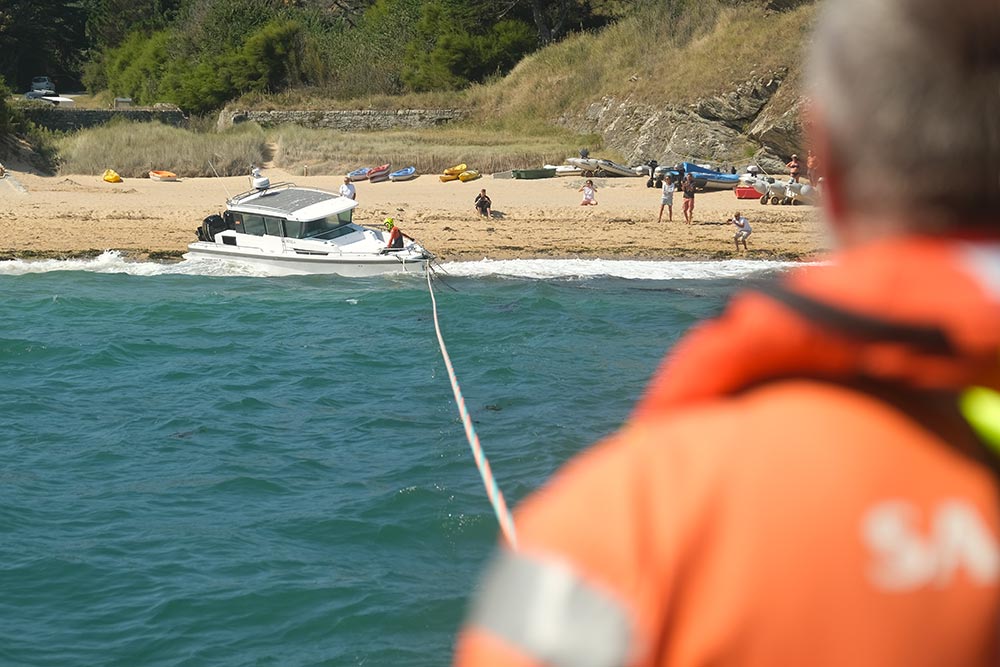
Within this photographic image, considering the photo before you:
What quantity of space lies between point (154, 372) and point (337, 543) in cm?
876

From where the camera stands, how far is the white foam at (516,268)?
2686 centimetres

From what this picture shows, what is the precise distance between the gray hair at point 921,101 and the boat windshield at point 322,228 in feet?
83.0

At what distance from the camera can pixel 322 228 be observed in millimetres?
26391

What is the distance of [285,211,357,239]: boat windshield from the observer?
26062 millimetres

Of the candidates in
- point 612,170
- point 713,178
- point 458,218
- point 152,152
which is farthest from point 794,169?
point 152,152

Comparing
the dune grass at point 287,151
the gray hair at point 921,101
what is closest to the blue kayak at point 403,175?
the dune grass at point 287,151

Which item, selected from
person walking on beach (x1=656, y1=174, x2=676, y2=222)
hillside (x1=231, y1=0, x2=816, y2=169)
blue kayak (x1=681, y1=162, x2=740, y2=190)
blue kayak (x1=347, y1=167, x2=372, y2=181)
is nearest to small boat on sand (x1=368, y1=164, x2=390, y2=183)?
blue kayak (x1=347, y1=167, x2=372, y2=181)

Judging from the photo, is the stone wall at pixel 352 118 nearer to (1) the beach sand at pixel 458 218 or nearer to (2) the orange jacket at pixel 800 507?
(1) the beach sand at pixel 458 218

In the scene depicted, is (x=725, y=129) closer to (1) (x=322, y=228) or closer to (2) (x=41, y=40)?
(1) (x=322, y=228)

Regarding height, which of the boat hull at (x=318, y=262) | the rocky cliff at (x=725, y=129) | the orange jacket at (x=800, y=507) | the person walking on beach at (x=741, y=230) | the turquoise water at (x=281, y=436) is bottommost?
the turquoise water at (x=281, y=436)

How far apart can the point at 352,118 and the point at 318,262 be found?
74.5 feet

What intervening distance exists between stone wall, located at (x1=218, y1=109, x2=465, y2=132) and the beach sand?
1024cm

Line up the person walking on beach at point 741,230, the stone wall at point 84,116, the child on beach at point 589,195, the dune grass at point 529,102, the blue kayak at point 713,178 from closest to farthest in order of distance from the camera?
the person walking on beach at point 741,230 → the child on beach at point 589,195 → the blue kayak at point 713,178 → the dune grass at point 529,102 → the stone wall at point 84,116

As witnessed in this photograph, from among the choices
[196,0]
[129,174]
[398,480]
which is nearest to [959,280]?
[398,480]
